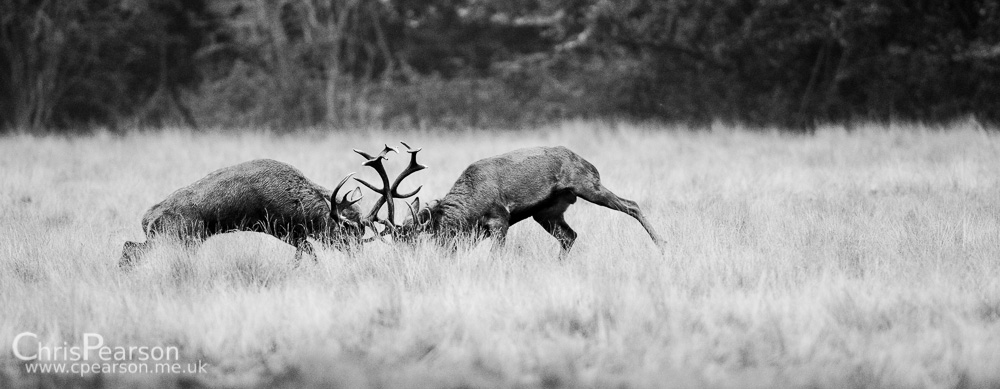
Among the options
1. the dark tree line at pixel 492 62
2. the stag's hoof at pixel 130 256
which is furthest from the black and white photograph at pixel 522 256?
the dark tree line at pixel 492 62

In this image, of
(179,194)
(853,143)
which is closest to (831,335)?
(179,194)

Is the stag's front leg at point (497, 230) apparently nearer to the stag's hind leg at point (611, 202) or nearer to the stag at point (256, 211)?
the stag's hind leg at point (611, 202)

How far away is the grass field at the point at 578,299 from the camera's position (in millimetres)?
5266

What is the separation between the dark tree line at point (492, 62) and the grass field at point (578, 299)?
1030 centimetres

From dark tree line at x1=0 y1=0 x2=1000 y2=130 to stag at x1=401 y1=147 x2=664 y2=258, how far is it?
12.3m

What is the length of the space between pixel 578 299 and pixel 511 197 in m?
1.71

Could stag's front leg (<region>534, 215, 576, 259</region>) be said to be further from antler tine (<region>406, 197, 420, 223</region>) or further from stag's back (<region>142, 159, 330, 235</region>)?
stag's back (<region>142, 159, 330, 235</region>)

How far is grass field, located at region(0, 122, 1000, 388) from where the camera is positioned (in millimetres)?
5266

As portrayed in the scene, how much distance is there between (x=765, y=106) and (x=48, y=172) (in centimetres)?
1428

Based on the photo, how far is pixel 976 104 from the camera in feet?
63.7

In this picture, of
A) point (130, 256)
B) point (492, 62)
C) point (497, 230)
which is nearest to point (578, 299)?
point (497, 230)

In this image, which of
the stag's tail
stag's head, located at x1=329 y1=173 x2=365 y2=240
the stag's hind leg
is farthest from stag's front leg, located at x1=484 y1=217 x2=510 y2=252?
the stag's tail

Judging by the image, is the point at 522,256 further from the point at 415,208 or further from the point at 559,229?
the point at 415,208

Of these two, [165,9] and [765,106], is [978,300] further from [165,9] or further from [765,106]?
[165,9]
